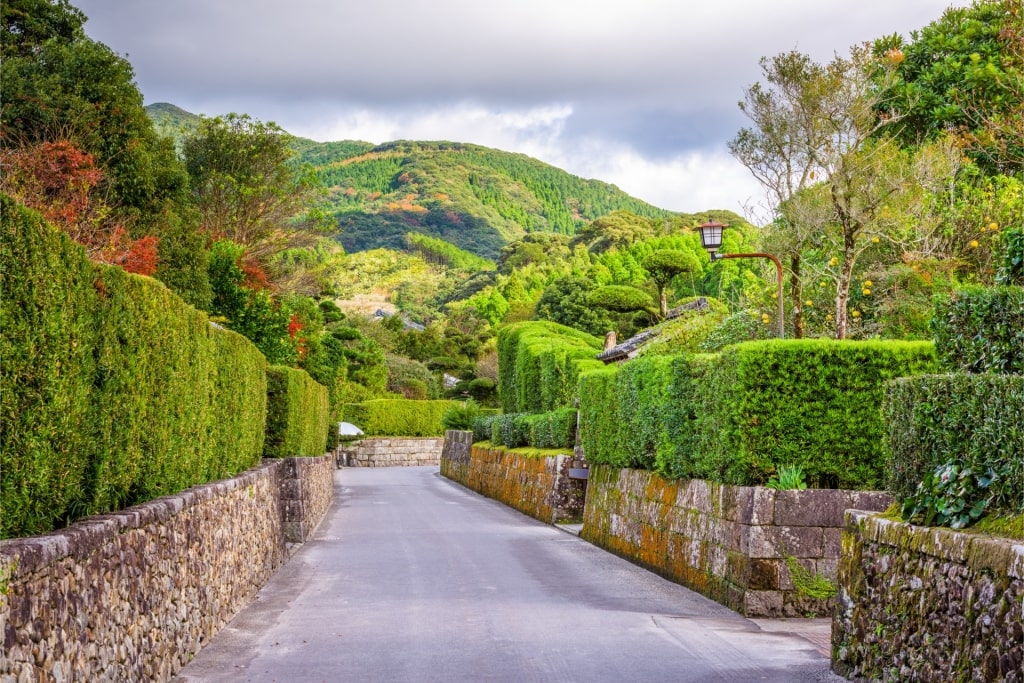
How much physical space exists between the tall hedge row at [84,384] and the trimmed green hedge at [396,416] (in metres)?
52.0

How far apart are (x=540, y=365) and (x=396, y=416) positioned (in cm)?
2863

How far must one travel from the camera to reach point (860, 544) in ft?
24.2

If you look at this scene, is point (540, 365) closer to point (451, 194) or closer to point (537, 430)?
point (537, 430)

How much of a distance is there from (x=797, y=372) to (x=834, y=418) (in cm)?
64

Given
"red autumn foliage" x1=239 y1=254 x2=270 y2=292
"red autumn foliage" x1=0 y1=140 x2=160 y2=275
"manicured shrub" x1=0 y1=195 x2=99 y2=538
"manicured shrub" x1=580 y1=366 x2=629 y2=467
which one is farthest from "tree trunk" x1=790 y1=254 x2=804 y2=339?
"manicured shrub" x1=0 y1=195 x2=99 y2=538

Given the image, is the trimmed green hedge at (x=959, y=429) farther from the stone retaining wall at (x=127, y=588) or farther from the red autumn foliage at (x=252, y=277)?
the red autumn foliage at (x=252, y=277)

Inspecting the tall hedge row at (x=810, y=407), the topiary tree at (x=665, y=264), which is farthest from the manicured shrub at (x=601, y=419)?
the topiary tree at (x=665, y=264)

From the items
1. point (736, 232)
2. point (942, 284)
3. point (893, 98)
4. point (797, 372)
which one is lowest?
point (797, 372)

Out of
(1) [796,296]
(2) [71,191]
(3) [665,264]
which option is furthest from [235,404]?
(3) [665,264]

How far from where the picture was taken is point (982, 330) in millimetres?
7102

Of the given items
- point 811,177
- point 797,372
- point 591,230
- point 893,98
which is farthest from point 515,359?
point 591,230

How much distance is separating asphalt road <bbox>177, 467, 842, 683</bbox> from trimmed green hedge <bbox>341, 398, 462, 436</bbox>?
4430cm

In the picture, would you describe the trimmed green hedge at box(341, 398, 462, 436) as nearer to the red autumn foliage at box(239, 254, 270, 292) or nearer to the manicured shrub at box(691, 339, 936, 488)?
the red autumn foliage at box(239, 254, 270, 292)

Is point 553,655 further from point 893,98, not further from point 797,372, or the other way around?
point 893,98
